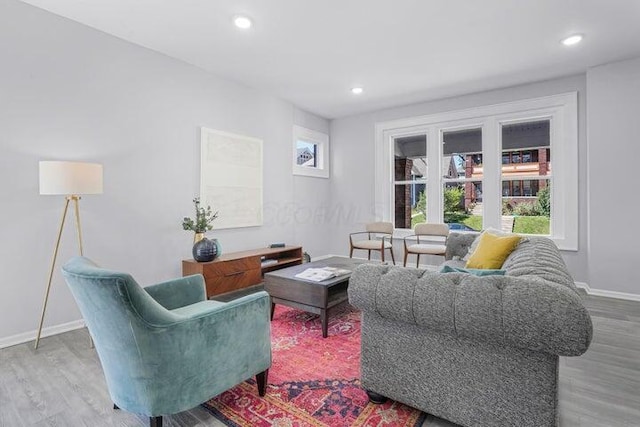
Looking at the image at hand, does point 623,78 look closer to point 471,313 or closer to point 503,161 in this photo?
point 503,161

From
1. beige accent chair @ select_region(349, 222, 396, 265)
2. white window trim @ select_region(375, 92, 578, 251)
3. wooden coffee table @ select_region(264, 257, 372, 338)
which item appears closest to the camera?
wooden coffee table @ select_region(264, 257, 372, 338)

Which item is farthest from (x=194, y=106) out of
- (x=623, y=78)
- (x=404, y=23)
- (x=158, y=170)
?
(x=623, y=78)

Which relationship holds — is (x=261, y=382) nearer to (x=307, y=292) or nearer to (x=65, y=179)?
Answer: (x=307, y=292)

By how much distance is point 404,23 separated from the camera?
3.04 meters

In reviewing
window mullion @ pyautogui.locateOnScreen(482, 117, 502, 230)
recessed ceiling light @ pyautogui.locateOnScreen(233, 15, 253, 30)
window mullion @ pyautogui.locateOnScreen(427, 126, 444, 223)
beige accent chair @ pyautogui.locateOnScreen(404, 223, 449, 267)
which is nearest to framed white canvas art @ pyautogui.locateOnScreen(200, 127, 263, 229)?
recessed ceiling light @ pyautogui.locateOnScreen(233, 15, 253, 30)

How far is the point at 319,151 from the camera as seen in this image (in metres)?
6.32

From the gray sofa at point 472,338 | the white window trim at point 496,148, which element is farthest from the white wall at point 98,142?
the gray sofa at point 472,338

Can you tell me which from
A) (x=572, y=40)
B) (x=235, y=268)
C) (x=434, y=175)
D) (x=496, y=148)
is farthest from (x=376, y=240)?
(x=572, y=40)

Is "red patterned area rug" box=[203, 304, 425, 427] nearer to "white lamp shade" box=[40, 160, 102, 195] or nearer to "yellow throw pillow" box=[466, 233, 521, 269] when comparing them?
"yellow throw pillow" box=[466, 233, 521, 269]

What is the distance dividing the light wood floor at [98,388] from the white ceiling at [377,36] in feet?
9.49

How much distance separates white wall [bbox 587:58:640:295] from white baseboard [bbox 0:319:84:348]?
582cm

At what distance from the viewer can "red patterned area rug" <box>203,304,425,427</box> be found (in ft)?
5.49

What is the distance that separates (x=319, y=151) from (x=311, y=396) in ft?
16.4

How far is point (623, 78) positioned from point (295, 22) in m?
3.94
